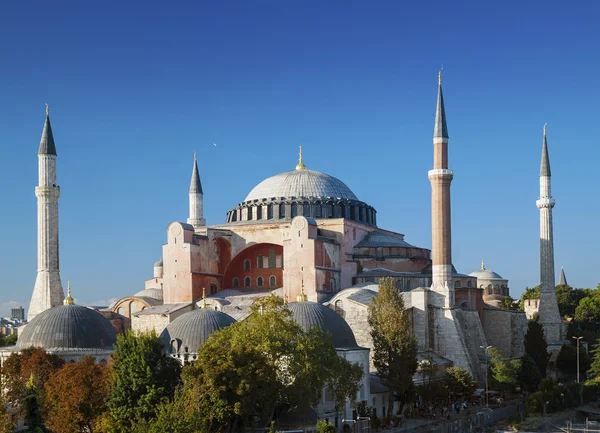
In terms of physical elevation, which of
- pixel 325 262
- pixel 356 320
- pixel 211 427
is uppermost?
pixel 325 262

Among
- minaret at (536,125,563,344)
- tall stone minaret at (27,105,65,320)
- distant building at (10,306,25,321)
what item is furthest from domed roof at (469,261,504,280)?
distant building at (10,306,25,321)

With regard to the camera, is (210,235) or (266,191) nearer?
(210,235)

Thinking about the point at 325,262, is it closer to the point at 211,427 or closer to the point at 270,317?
the point at 270,317

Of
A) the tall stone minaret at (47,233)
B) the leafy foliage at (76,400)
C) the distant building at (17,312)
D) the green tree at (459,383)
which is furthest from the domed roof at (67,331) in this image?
the distant building at (17,312)

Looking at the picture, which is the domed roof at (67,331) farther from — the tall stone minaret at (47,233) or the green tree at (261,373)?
the tall stone minaret at (47,233)

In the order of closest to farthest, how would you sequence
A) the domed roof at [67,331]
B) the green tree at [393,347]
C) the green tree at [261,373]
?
the green tree at [261,373] → the domed roof at [67,331] → the green tree at [393,347]

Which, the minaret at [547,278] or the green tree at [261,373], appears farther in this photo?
the minaret at [547,278]

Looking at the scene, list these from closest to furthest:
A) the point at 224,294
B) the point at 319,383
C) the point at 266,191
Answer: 1. the point at 319,383
2. the point at 224,294
3. the point at 266,191

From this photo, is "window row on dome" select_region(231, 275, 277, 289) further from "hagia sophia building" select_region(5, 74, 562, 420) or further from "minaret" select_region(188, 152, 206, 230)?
"minaret" select_region(188, 152, 206, 230)

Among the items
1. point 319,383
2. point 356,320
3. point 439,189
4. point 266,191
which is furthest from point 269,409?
point 266,191
